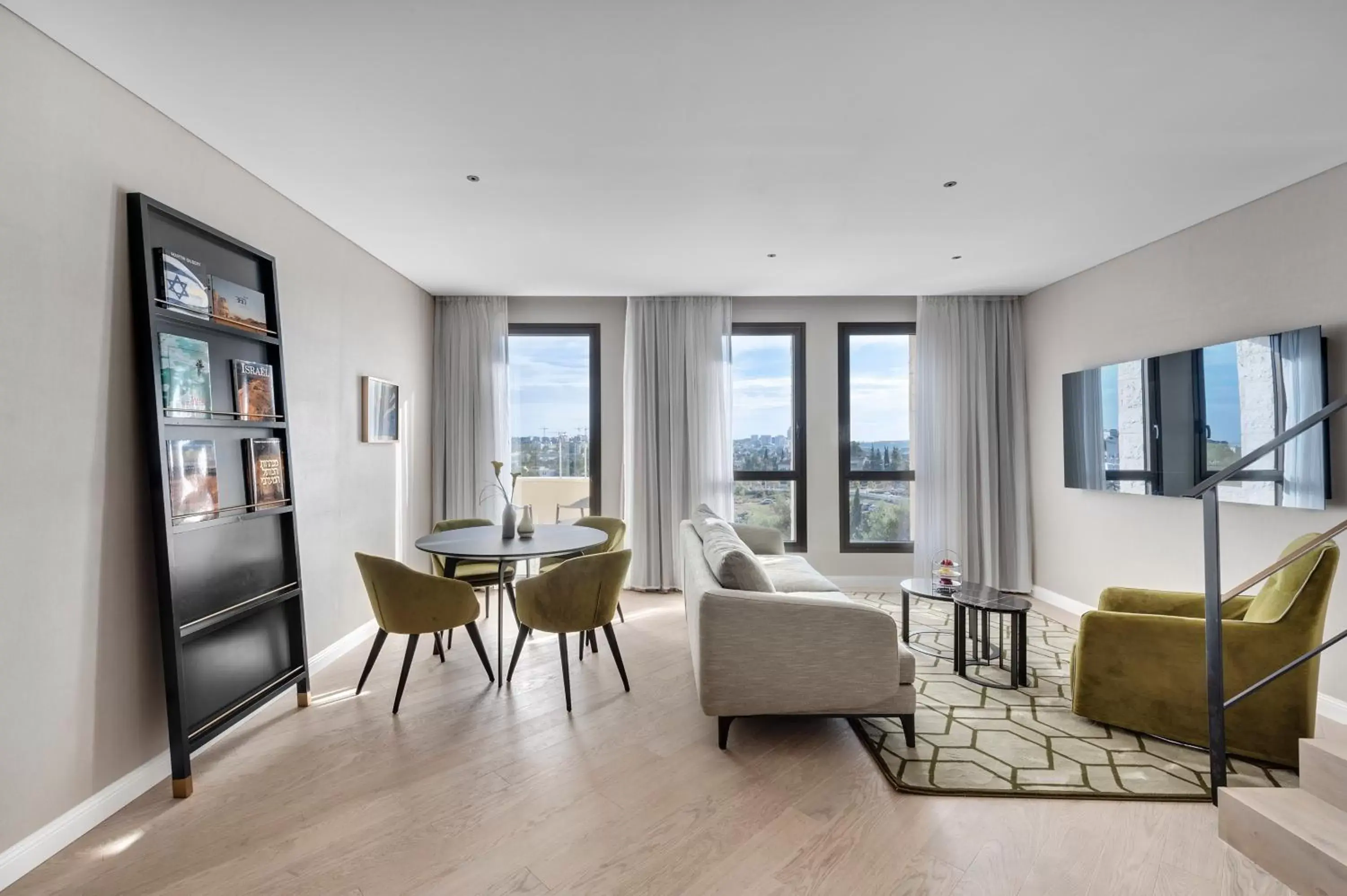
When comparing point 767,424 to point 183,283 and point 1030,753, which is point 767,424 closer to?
point 1030,753

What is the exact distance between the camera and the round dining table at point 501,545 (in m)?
3.10

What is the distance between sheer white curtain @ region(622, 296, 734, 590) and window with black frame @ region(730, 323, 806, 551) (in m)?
0.22

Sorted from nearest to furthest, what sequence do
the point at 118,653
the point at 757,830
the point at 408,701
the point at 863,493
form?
the point at 757,830, the point at 118,653, the point at 408,701, the point at 863,493

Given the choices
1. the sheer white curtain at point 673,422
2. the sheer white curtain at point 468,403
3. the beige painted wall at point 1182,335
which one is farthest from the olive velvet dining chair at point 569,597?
the beige painted wall at point 1182,335

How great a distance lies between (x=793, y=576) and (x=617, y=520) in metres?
1.31

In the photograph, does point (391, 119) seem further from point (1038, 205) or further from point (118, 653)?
point (1038, 205)

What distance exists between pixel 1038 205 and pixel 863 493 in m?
2.77

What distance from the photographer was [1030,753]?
98.3 inches

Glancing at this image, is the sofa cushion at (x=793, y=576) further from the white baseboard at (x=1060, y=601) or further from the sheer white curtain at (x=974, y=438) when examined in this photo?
the white baseboard at (x=1060, y=601)

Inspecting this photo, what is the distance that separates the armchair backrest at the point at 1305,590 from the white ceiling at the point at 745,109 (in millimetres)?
1725

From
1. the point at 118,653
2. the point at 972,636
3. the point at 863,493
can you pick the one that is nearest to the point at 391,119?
the point at 118,653

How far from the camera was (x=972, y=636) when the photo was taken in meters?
3.43

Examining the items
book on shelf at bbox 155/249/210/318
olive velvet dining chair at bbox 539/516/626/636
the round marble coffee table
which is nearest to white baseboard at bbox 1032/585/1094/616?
the round marble coffee table

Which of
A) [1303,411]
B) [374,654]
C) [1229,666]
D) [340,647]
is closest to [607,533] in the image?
[374,654]
